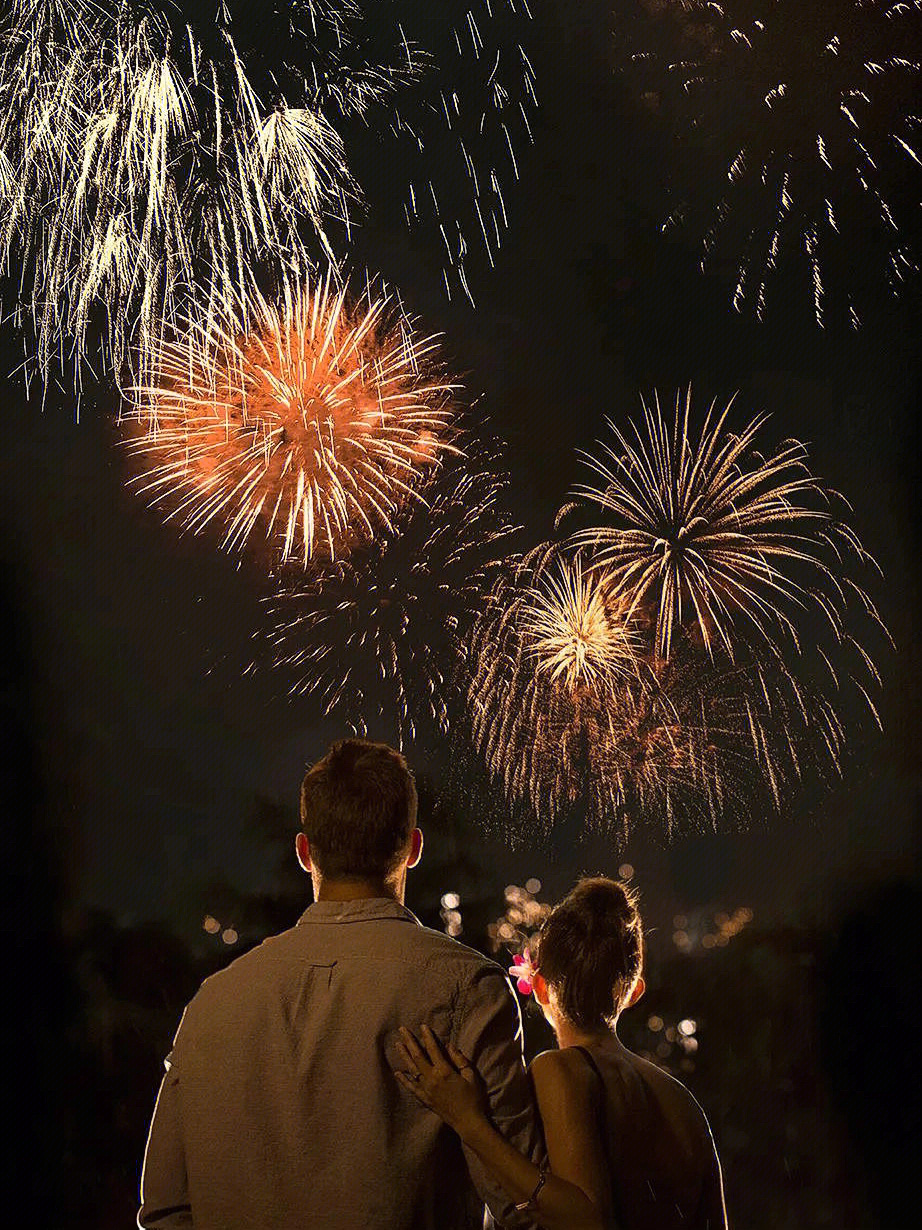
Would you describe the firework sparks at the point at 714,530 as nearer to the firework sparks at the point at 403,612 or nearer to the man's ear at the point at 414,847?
the firework sparks at the point at 403,612

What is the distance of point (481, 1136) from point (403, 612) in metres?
4.73

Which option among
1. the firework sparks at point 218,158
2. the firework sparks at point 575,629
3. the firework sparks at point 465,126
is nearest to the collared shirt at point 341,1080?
the firework sparks at point 575,629

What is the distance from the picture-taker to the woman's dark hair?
277 cm

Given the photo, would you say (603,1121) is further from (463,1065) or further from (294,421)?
(294,421)

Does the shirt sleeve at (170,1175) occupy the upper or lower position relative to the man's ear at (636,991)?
lower

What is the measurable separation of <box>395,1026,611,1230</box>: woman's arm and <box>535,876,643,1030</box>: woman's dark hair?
1.33 feet

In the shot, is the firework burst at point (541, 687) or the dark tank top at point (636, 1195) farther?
the firework burst at point (541, 687)

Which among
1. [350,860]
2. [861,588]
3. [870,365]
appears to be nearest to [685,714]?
[861,588]

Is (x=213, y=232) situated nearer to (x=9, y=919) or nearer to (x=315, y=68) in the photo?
(x=315, y=68)

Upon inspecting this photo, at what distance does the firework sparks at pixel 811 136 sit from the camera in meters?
6.77

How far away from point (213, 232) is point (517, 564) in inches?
94.5

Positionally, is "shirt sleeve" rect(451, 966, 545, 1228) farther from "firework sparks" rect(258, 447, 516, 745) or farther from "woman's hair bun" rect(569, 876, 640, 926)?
"firework sparks" rect(258, 447, 516, 745)

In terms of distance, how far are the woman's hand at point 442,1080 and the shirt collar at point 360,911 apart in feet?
0.68

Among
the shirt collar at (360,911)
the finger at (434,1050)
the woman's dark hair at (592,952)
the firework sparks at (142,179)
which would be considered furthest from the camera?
the firework sparks at (142,179)
